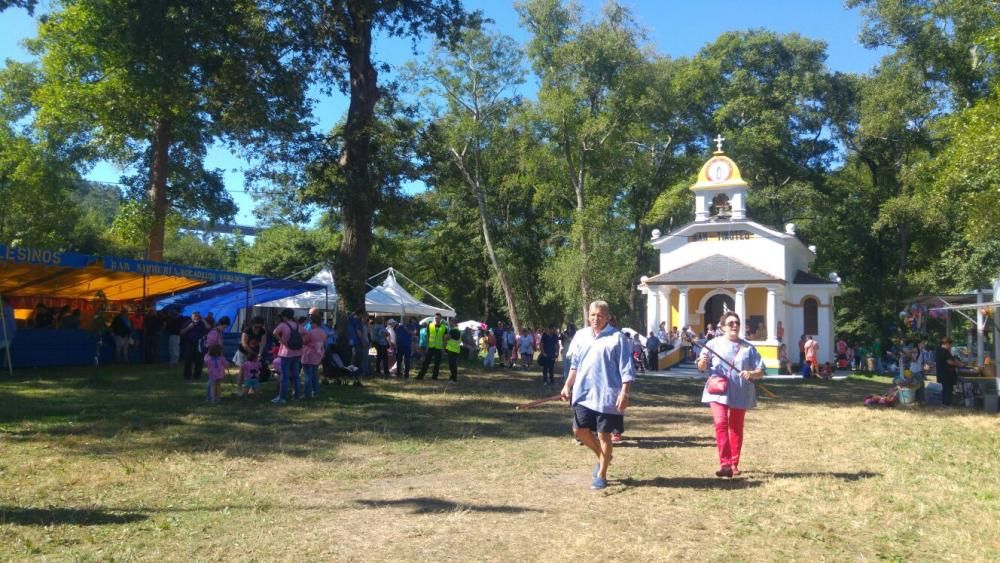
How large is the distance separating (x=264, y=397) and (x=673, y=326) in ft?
70.7

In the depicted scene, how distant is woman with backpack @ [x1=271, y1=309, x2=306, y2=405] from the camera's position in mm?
11703

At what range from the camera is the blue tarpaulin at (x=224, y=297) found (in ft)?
63.3

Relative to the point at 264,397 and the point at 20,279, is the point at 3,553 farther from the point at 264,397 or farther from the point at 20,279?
the point at 20,279

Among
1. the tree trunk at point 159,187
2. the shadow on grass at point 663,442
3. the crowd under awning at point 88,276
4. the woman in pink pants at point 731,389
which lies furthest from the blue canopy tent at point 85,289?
the woman in pink pants at point 731,389

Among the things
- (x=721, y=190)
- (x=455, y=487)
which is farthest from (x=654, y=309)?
(x=455, y=487)

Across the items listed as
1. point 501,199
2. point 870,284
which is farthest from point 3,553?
point 870,284

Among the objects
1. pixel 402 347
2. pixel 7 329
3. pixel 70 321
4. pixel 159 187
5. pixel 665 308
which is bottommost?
pixel 402 347

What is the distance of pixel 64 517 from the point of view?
5508mm

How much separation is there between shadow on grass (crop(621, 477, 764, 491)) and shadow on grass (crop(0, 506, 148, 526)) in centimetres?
437

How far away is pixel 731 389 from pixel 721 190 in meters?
Answer: 26.0

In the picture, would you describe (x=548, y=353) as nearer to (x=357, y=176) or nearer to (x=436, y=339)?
(x=436, y=339)

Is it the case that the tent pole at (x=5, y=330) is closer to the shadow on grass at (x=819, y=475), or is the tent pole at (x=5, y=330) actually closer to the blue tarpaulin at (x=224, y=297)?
the blue tarpaulin at (x=224, y=297)

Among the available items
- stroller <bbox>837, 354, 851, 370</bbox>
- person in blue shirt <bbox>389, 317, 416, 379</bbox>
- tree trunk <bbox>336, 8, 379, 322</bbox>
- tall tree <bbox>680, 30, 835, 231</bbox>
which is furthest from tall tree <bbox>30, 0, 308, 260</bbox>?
tall tree <bbox>680, 30, 835, 231</bbox>

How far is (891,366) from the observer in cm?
2878
